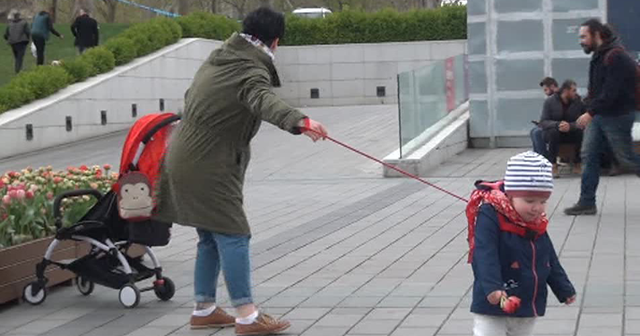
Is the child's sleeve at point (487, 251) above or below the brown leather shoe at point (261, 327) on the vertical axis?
above

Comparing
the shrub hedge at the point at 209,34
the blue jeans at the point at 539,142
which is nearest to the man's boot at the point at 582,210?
the blue jeans at the point at 539,142

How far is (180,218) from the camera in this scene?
7355mm

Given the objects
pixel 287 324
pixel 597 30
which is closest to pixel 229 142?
pixel 287 324

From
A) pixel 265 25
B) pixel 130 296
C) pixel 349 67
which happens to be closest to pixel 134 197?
pixel 130 296

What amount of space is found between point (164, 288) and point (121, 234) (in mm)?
477

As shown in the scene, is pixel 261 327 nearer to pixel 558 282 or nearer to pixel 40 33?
pixel 558 282

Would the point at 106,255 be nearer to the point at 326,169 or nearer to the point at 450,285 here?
the point at 450,285

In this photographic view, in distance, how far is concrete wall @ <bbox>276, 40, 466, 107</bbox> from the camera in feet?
101

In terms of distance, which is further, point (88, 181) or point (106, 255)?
point (88, 181)

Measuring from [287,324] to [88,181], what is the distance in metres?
3.04

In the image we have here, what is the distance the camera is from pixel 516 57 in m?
20.2

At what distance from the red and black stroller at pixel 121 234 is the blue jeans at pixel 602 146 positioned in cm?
502

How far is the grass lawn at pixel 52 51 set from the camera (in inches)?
1091

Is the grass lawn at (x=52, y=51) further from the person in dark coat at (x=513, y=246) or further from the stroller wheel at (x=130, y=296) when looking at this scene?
the person in dark coat at (x=513, y=246)
